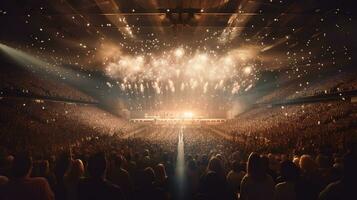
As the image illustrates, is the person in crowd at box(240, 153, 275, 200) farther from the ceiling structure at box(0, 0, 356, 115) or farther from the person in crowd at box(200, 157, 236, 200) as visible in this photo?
the ceiling structure at box(0, 0, 356, 115)

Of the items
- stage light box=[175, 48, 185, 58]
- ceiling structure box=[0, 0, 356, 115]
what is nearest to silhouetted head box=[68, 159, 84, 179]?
ceiling structure box=[0, 0, 356, 115]

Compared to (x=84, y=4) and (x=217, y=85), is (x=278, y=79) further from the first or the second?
(x=84, y=4)

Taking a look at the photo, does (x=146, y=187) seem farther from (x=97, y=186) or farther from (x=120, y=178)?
(x=97, y=186)

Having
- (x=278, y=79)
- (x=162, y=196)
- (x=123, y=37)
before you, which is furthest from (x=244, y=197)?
(x=278, y=79)

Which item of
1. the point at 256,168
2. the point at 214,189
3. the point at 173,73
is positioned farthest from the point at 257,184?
the point at 173,73

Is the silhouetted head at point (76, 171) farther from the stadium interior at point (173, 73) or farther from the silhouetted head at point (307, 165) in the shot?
the silhouetted head at point (307, 165)

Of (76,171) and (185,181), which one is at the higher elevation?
(76,171)
